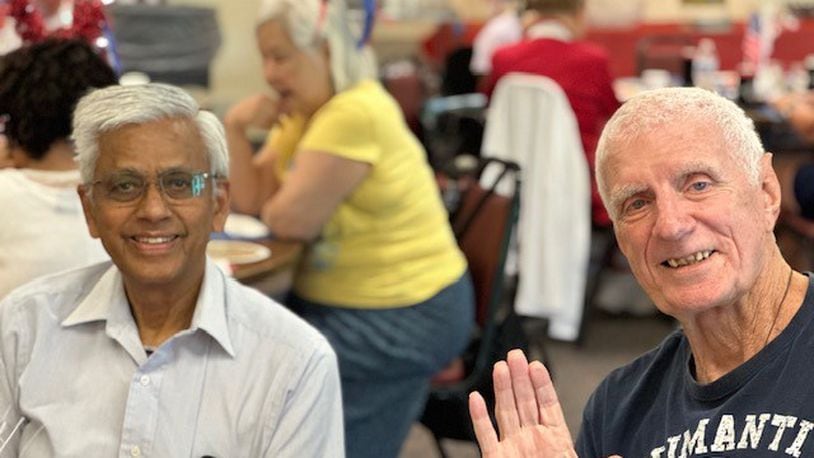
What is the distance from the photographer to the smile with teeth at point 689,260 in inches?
60.6

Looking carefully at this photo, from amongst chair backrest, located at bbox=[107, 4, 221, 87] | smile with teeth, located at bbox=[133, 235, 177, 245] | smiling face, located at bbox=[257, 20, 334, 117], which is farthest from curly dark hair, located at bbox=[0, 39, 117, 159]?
chair backrest, located at bbox=[107, 4, 221, 87]

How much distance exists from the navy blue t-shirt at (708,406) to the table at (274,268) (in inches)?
44.6

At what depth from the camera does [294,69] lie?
298cm

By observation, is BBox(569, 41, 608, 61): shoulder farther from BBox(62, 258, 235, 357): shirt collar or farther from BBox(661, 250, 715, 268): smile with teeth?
BBox(661, 250, 715, 268): smile with teeth

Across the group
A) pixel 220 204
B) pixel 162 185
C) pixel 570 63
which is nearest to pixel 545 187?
pixel 570 63

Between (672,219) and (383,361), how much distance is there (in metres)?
1.43

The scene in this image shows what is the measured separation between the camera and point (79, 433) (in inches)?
70.8

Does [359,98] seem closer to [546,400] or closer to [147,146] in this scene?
[147,146]

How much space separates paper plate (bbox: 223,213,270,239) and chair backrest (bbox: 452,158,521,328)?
0.54m

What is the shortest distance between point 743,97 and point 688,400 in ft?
13.4

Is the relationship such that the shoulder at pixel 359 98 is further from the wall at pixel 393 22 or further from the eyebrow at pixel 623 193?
the wall at pixel 393 22

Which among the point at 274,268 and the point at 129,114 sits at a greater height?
the point at 129,114

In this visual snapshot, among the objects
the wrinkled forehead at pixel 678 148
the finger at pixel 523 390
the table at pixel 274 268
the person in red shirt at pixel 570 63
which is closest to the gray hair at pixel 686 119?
the wrinkled forehead at pixel 678 148

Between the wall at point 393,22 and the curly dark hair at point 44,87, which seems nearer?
the curly dark hair at point 44,87
